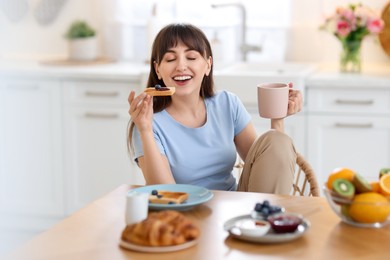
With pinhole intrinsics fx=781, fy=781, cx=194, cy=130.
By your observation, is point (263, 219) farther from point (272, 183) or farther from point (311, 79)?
point (311, 79)

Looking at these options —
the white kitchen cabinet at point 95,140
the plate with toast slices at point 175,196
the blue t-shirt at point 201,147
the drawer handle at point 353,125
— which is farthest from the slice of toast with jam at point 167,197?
the white kitchen cabinet at point 95,140

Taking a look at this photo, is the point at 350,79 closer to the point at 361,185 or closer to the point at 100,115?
the point at 100,115

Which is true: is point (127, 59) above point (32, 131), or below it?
above

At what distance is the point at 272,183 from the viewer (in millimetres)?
2289

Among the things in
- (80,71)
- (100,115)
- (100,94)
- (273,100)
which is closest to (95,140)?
(100,115)

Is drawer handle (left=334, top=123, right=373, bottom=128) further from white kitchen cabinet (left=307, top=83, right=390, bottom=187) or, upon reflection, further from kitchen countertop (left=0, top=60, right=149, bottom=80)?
kitchen countertop (left=0, top=60, right=149, bottom=80)

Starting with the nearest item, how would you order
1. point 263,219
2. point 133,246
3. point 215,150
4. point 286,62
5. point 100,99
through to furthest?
1. point 133,246
2. point 263,219
3. point 215,150
4. point 100,99
5. point 286,62

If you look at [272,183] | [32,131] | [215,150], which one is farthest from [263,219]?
[32,131]

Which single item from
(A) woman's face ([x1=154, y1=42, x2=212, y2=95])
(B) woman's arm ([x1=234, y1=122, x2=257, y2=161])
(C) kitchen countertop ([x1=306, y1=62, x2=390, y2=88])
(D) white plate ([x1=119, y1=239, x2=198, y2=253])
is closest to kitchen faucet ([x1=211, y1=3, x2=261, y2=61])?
(C) kitchen countertop ([x1=306, y1=62, x2=390, y2=88])

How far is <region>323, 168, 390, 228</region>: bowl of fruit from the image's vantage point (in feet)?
5.82

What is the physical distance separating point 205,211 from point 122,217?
0.21 metres

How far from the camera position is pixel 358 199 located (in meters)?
1.80

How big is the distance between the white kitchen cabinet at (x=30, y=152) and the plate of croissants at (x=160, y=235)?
8.14 ft

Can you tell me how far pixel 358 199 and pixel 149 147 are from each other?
744mm
